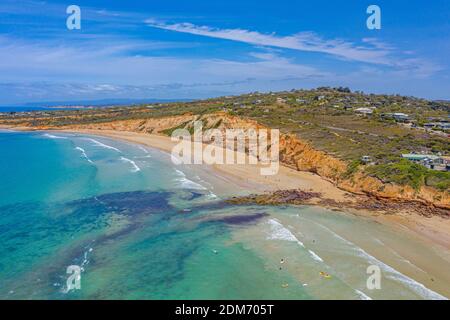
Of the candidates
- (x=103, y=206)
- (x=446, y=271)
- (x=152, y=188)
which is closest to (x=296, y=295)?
(x=446, y=271)

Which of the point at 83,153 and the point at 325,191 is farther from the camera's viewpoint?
the point at 83,153

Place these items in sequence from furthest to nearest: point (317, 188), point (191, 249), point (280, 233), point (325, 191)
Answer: point (317, 188)
point (325, 191)
point (280, 233)
point (191, 249)

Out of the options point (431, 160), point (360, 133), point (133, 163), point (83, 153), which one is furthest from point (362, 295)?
point (83, 153)

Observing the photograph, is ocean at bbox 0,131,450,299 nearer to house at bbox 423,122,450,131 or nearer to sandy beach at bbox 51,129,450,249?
sandy beach at bbox 51,129,450,249

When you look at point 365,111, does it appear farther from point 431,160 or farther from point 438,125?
point 431,160

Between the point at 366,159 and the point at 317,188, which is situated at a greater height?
the point at 366,159

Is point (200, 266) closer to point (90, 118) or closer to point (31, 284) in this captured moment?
point (31, 284)

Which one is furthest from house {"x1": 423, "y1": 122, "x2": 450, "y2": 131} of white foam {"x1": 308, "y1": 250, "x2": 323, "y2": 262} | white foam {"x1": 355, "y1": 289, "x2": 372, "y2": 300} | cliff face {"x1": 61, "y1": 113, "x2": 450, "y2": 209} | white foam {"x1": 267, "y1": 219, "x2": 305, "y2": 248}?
white foam {"x1": 355, "y1": 289, "x2": 372, "y2": 300}
